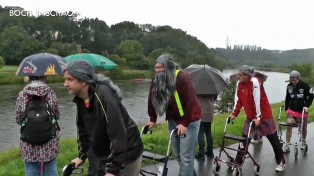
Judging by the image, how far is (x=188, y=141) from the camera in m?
4.48

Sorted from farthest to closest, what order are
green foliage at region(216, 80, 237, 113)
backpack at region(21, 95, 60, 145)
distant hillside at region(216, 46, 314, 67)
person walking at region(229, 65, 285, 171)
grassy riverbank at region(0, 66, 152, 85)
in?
distant hillside at region(216, 46, 314, 67) → grassy riverbank at region(0, 66, 152, 85) → green foliage at region(216, 80, 237, 113) → person walking at region(229, 65, 285, 171) → backpack at region(21, 95, 60, 145)

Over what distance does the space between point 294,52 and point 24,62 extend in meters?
139

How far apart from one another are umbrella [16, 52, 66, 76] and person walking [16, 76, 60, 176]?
6 cm

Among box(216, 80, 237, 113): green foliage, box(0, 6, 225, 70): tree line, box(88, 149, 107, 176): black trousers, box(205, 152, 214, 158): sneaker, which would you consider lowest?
box(216, 80, 237, 113): green foliage

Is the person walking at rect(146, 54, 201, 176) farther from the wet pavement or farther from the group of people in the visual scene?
the wet pavement

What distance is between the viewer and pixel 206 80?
664 centimetres

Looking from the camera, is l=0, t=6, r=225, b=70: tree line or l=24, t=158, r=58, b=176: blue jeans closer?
l=24, t=158, r=58, b=176: blue jeans

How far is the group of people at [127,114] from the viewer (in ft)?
8.81

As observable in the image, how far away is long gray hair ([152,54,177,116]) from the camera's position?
426 cm

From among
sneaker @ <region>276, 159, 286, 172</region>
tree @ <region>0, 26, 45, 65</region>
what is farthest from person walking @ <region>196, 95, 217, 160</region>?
tree @ <region>0, 26, 45, 65</region>

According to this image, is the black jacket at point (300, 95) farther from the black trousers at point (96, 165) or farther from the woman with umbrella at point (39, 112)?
the black trousers at point (96, 165)

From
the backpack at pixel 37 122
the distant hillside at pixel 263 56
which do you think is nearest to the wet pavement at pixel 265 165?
the backpack at pixel 37 122

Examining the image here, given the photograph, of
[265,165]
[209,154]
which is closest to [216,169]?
[209,154]

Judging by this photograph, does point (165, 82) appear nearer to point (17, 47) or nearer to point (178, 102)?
point (178, 102)
